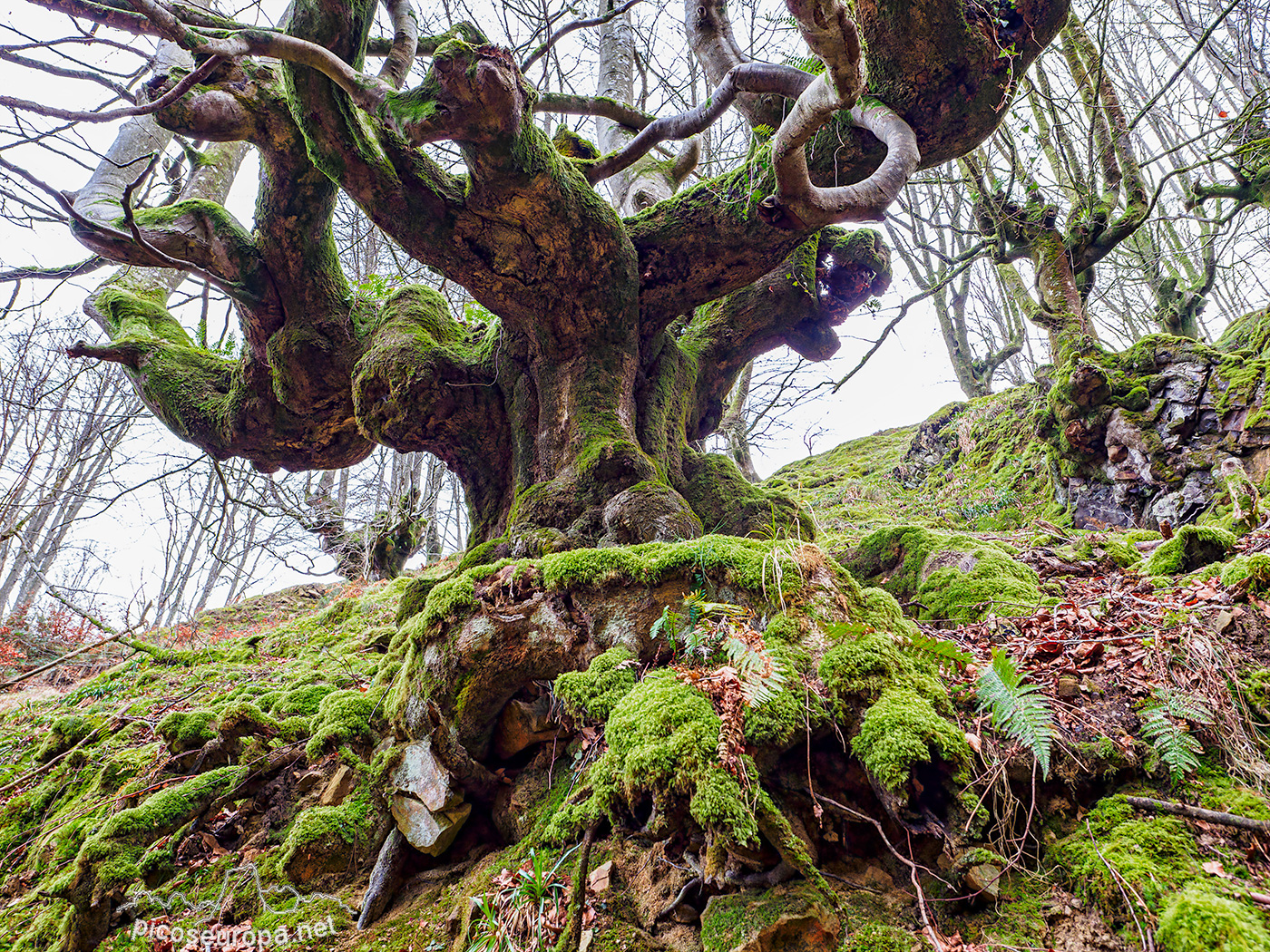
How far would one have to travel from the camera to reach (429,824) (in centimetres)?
255

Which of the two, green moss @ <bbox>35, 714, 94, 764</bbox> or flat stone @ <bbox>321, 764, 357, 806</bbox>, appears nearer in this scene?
flat stone @ <bbox>321, 764, 357, 806</bbox>

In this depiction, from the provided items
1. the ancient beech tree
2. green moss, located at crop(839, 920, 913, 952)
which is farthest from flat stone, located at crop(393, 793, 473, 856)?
green moss, located at crop(839, 920, 913, 952)

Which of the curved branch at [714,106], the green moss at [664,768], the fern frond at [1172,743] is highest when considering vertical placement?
the curved branch at [714,106]

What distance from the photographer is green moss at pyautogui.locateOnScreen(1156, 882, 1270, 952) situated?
120cm

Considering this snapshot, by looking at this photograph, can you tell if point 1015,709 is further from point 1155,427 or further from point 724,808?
point 1155,427

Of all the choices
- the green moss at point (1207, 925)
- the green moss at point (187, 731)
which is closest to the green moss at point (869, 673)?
the green moss at point (1207, 925)

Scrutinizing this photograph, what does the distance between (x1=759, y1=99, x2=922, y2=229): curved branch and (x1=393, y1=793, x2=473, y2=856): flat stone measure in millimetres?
4024

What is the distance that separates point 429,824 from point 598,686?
3.44 ft

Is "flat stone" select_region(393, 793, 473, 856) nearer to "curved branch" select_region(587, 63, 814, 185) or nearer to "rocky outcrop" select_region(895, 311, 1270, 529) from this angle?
"curved branch" select_region(587, 63, 814, 185)

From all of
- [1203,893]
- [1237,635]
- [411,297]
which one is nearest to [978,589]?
[1237,635]

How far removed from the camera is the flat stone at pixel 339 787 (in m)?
2.89

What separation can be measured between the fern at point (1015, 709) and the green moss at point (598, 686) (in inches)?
50.4

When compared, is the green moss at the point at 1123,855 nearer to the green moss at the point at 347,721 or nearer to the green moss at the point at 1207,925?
the green moss at the point at 1207,925

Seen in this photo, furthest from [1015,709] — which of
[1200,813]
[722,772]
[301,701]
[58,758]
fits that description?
[58,758]
